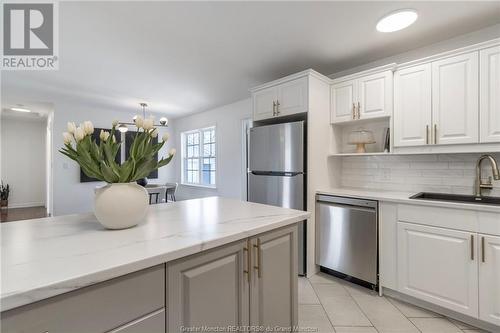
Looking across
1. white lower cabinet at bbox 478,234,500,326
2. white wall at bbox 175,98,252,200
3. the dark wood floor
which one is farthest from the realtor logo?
the dark wood floor

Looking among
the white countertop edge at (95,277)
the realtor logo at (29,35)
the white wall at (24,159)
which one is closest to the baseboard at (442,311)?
the white countertop edge at (95,277)

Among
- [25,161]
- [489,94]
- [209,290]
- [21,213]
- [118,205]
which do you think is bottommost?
[21,213]

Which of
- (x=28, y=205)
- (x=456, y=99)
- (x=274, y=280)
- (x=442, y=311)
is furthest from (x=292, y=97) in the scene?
(x=28, y=205)

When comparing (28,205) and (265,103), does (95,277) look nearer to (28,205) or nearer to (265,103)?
(265,103)

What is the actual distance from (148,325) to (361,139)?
2.55 meters

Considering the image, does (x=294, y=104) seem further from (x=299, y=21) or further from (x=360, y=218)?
(x=360, y=218)

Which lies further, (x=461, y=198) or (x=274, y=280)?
(x=461, y=198)

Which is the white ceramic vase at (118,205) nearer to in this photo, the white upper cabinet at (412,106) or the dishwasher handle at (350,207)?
the dishwasher handle at (350,207)

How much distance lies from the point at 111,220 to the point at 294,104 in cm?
216

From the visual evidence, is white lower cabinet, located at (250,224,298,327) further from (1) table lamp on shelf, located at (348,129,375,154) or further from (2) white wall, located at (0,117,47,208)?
(2) white wall, located at (0,117,47,208)

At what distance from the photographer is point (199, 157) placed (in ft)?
19.3

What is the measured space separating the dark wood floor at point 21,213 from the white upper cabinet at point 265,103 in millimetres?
5923

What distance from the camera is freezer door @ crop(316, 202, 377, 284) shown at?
2.14 m

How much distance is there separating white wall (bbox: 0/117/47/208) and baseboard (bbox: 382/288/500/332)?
904 centimetres
